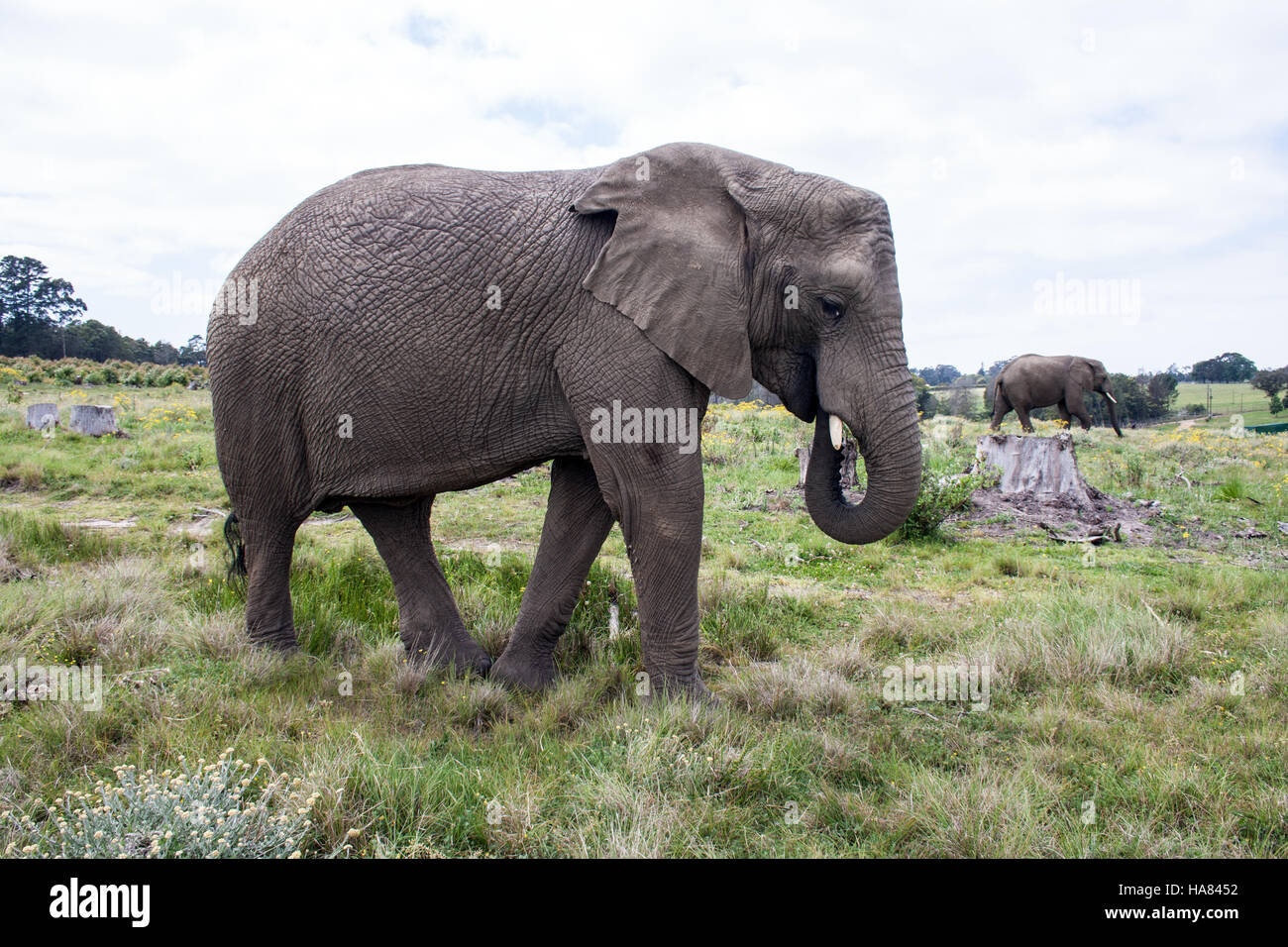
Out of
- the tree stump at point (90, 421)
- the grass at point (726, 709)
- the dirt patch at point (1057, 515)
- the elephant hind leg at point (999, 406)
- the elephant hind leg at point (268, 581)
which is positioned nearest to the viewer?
the grass at point (726, 709)

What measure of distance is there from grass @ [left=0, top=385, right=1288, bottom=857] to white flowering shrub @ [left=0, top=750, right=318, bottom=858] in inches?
3.0

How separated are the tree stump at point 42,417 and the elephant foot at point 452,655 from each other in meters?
14.5

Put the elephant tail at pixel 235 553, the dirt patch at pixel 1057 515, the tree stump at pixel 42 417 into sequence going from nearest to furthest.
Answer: the elephant tail at pixel 235 553, the dirt patch at pixel 1057 515, the tree stump at pixel 42 417

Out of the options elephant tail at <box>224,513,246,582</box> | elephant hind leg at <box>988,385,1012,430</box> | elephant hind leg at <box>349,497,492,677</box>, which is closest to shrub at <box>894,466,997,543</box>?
elephant hind leg at <box>349,497,492,677</box>

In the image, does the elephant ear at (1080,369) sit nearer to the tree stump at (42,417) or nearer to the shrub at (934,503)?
the shrub at (934,503)

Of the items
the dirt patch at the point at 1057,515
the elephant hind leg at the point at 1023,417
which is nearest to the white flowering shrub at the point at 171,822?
the dirt patch at the point at 1057,515

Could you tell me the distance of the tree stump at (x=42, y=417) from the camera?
15.8 metres

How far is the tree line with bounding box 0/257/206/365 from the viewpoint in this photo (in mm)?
61188

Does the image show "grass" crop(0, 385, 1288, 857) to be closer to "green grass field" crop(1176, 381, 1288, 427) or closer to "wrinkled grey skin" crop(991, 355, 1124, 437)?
"wrinkled grey skin" crop(991, 355, 1124, 437)

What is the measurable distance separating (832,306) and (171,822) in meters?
3.53

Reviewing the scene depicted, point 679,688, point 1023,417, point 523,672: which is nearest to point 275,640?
point 523,672

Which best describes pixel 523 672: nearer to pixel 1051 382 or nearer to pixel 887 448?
pixel 887 448
